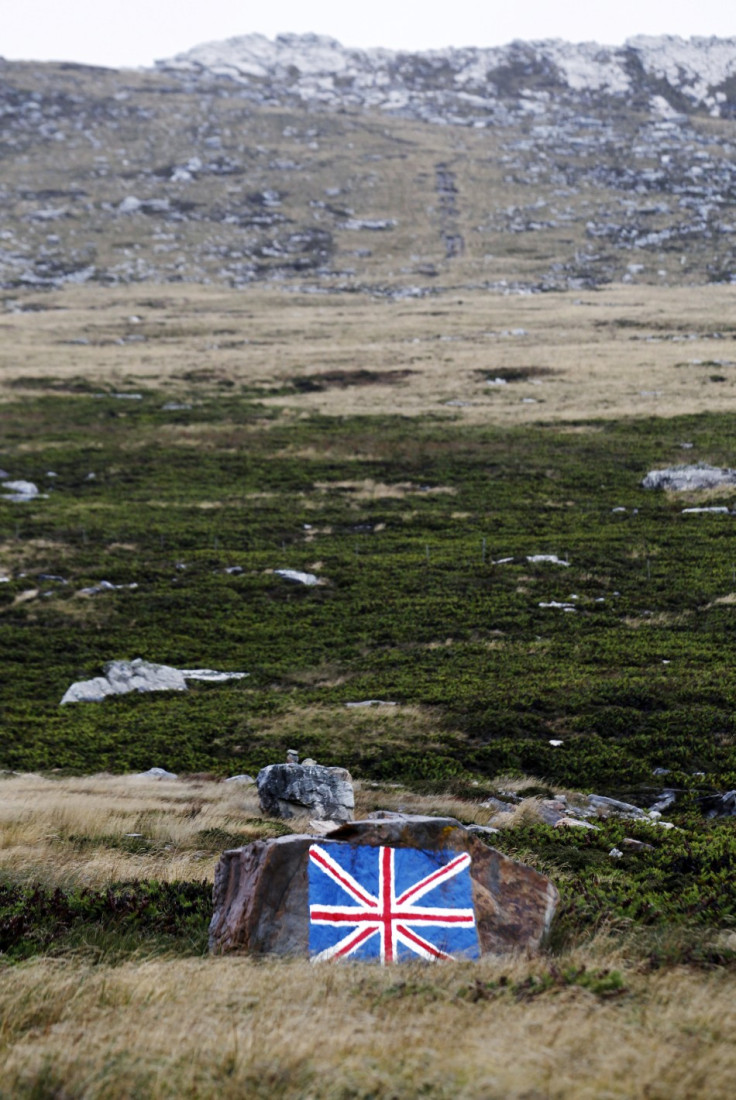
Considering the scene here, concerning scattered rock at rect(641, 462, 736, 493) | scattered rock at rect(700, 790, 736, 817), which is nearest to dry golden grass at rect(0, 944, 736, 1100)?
scattered rock at rect(700, 790, 736, 817)

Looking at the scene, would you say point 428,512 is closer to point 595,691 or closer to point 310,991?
point 595,691

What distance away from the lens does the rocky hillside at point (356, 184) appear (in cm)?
12012

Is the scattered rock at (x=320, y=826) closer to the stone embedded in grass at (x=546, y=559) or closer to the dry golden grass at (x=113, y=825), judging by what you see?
the dry golden grass at (x=113, y=825)

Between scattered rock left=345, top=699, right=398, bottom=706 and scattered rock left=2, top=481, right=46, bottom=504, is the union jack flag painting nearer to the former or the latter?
scattered rock left=345, top=699, right=398, bottom=706

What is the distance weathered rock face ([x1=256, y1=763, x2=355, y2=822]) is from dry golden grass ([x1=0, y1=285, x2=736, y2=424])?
38679mm

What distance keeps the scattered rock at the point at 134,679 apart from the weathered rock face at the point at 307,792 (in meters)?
8.01

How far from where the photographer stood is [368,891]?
297 inches

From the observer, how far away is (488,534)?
32.5m

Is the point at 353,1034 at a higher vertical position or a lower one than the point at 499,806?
higher

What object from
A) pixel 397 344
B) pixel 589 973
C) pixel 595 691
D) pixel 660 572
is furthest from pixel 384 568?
pixel 397 344

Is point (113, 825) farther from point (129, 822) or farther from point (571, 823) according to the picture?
point (571, 823)

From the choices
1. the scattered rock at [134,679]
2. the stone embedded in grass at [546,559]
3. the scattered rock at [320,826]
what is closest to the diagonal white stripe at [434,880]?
the scattered rock at [320,826]

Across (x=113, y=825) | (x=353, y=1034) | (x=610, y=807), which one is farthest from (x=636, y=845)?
(x=113, y=825)

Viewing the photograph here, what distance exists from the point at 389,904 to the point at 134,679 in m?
14.9
